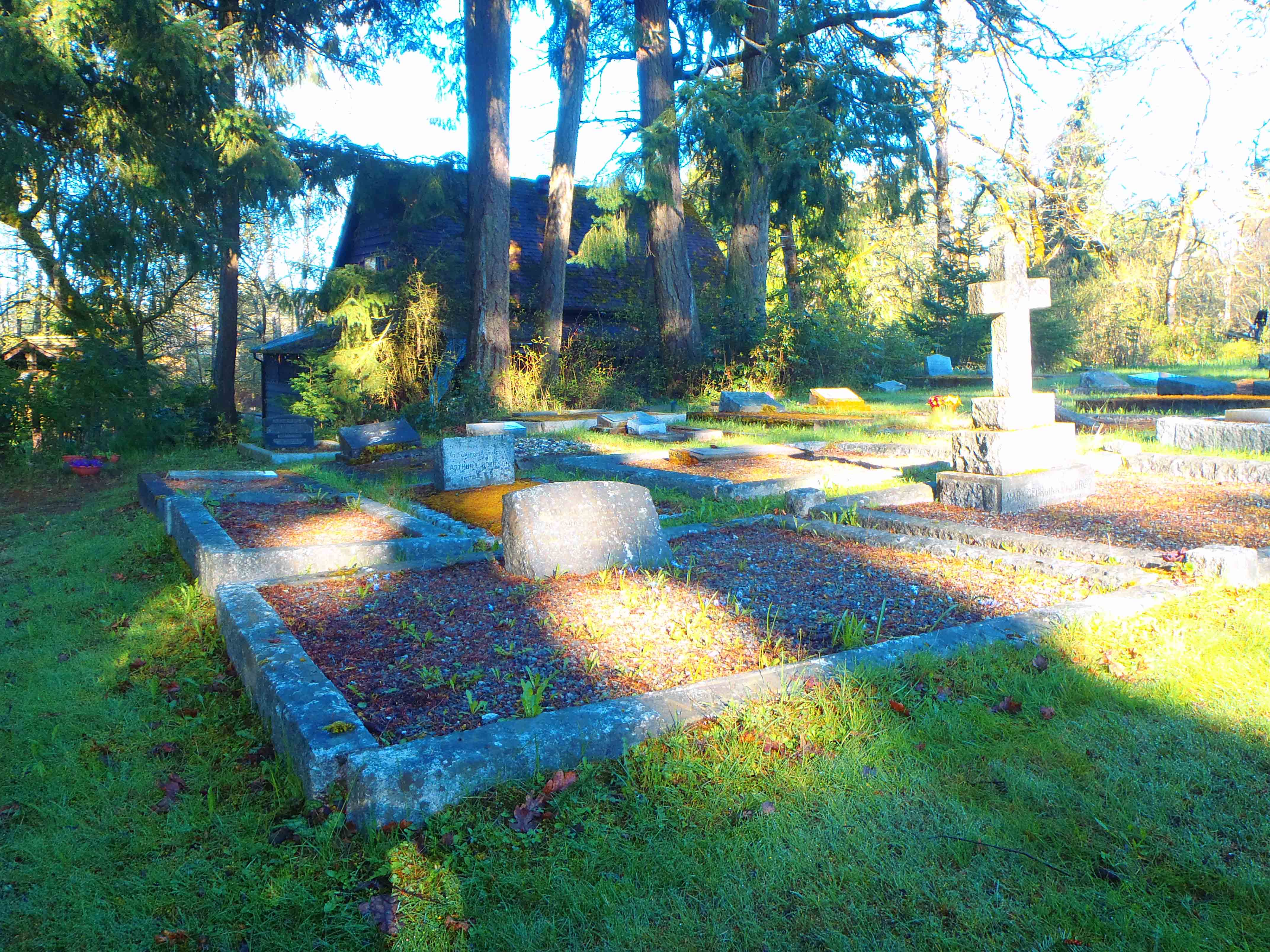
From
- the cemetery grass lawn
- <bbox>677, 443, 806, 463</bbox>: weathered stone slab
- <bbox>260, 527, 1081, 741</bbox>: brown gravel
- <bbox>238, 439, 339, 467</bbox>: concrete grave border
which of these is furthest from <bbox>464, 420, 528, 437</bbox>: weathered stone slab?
the cemetery grass lawn

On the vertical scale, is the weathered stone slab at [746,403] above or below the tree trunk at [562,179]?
below

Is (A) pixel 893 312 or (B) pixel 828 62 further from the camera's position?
(A) pixel 893 312

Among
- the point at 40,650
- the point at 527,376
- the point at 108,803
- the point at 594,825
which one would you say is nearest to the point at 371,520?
the point at 40,650

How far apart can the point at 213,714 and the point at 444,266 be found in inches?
568

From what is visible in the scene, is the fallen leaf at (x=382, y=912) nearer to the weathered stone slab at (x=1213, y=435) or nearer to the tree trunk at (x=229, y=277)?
the weathered stone slab at (x=1213, y=435)

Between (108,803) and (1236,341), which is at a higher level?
(1236,341)

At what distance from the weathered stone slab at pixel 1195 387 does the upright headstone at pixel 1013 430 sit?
747cm

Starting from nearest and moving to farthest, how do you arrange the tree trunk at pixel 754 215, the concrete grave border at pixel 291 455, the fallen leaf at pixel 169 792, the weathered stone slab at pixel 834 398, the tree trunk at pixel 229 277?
1. the fallen leaf at pixel 169 792
2. the concrete grave border at pixel 291 455
3. the weathered stone slab at pixel 834 398
4. the tree trunk at pixel 229 277
5. the tree trunk at pixel 754 215

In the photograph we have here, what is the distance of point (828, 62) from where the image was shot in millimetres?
17750

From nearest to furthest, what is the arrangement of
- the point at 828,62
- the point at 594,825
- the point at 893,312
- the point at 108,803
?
1. the point at 594,825
2. the point at 108,803
3. the point at 828,62
4. the point at 893,312

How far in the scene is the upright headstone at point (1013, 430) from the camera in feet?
20.6

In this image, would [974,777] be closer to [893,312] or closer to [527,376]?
[527,376]

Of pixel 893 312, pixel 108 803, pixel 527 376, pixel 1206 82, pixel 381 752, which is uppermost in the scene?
pixel 1206 82

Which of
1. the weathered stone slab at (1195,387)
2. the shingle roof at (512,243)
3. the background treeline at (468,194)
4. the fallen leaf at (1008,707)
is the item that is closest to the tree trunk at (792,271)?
the background treeline at (468,194)
